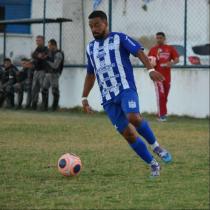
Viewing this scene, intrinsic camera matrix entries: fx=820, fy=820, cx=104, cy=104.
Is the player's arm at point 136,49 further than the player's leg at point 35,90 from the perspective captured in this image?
No

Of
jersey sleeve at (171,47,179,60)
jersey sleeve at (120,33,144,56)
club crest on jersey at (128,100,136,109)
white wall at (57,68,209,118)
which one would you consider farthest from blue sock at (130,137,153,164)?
white wall at (57,68,209,118)

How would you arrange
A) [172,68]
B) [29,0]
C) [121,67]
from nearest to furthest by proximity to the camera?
[121,67] → [172,68] → [29,0]

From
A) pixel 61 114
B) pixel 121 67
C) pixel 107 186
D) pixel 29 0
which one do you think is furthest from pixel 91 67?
pixel 29 0

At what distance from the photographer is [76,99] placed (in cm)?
2192

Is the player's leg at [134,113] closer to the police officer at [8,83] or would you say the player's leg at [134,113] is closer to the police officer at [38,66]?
the police officer at [38,66]

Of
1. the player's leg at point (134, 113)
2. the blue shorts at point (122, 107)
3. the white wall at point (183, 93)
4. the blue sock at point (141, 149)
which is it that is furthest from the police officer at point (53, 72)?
the blue sock at point (141, 149)

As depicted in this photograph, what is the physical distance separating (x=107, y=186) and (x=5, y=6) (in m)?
20.1

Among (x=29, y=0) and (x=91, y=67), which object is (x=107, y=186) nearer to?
(x=91, y=67)

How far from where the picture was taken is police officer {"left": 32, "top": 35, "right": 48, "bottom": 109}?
68.8ft

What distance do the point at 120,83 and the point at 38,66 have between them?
11.7 metres

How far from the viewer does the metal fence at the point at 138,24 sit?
20766mm

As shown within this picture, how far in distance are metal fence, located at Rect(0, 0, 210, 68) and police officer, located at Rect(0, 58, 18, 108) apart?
60.2 inches

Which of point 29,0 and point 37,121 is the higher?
point 29,0

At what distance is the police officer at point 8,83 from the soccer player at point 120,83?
40.2 feet
